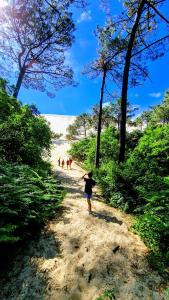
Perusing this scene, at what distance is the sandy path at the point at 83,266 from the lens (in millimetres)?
4602

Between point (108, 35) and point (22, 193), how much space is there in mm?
12524

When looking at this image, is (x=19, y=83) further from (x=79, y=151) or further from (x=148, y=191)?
(x=79, y=151)

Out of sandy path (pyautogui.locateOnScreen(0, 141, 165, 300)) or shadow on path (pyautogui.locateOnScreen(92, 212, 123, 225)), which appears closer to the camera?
sandy path (pyautogui.locateOnScreen(0, 141, 165, 300))

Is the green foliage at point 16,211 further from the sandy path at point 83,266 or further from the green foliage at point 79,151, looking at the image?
the green foliage at point 79,151

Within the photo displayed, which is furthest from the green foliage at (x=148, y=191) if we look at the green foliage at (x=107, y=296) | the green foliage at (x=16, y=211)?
the green foliage at (x=16, y=211)

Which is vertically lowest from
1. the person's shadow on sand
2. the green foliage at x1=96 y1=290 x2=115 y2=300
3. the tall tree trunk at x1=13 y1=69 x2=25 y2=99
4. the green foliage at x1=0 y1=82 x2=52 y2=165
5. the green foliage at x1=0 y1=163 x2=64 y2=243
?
the green foliage at x1=96 y1=290 x2=115 y2=300

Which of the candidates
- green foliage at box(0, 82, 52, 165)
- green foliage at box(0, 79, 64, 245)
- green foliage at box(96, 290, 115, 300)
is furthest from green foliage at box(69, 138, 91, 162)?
green foliage at box(96, 290, 115, 300)

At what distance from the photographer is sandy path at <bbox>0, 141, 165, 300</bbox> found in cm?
460

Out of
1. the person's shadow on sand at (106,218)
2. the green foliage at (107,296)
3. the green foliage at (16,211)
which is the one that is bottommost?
the green foliage at (107,296)

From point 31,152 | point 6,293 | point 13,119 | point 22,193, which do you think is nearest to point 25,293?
point 6,293

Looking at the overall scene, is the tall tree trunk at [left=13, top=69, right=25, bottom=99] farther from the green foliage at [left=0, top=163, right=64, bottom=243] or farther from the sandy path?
the sandy path

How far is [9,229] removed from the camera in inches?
197

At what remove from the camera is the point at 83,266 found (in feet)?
17.2

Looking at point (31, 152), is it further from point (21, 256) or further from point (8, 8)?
point (8, 8)
